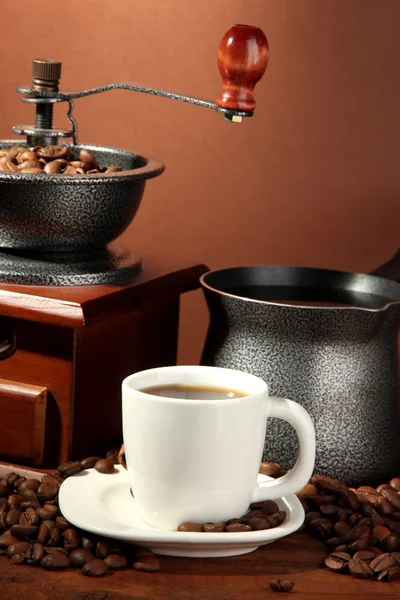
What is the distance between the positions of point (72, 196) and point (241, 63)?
0.70 feet

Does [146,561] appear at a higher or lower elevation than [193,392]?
lower

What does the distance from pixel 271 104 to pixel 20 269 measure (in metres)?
0.58

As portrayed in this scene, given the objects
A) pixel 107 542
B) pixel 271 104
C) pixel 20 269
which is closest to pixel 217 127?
pixel 271 104

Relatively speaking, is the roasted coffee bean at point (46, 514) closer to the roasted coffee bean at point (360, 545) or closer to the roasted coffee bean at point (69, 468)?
the roasted coffee bean at point (69, 468)

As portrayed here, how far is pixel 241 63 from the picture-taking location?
0.91m

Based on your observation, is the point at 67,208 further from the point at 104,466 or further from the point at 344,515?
the point at 344,515

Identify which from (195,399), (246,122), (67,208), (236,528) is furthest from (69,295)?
(246,122)

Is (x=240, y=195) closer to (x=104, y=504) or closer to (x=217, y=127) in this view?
(x=217, y=127)

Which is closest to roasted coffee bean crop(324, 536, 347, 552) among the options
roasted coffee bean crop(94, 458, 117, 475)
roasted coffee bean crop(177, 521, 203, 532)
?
roasted coffee bean crop(177, 521, 203, 532)

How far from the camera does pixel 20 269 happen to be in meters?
0.97

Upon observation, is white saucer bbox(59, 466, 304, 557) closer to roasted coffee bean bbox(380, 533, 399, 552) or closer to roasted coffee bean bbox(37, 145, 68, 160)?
roasted coffee bean bbox(380, 533, 399, 552)

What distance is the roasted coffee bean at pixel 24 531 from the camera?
79 centimetres

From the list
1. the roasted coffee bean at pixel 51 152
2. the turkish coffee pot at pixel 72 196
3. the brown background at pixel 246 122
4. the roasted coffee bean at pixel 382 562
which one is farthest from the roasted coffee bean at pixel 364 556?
the brown background at pixel 246 122

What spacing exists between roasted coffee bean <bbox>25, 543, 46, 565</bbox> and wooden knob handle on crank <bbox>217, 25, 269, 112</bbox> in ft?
1.51
